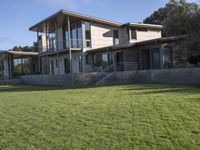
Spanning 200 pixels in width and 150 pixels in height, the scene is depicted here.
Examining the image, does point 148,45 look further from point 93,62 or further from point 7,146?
point 7,146

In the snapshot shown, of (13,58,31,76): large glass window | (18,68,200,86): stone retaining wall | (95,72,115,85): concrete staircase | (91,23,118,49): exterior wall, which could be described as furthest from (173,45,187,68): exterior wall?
(13,58,31,76): large glass window

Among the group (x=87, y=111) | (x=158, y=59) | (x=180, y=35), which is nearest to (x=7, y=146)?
(x=87, y=111)

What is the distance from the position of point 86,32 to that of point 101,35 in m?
1.93

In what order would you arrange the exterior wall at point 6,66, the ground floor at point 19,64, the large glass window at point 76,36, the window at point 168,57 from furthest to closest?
1. the exterior wall at point 6,66
2. the ground floor at point 19,64
3. the large glass window at point 76,36
4. the window at point 168,57

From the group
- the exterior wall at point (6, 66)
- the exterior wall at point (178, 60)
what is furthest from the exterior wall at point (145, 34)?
the exterior wall at point (6, 66)

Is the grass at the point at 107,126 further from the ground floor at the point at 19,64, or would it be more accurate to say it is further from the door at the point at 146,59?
the ground floor at the point at 19,64

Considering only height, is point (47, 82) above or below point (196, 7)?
below

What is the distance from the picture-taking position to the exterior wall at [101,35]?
30466mm

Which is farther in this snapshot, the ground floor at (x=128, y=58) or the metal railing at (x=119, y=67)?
the metal railing at (x=119, y=67)

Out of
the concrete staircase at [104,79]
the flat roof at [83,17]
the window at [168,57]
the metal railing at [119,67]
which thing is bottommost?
the concrete staircase at [104,79]

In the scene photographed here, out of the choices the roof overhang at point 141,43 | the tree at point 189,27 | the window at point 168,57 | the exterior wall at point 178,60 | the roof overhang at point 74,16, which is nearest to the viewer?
the tree at point 189,27

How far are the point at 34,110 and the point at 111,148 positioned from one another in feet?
15.3

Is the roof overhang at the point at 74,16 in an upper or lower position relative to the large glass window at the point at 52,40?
upper

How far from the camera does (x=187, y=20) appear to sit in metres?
18.0
